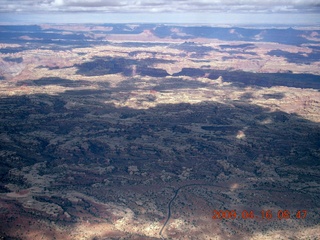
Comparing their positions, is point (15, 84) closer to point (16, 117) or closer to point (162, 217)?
point (16, 117)

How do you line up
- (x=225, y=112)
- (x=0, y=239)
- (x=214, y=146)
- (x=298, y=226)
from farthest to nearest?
(x=225, y=112) < (x=214, y=146) < (x=298, y=226) < (x=0, y=239)

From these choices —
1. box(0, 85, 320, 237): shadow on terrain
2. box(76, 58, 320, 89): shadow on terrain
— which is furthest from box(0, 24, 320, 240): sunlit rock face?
box(76, 58, 320, 89): shadow on terrain

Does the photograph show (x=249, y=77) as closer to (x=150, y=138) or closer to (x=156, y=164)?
(x=150, y=138)

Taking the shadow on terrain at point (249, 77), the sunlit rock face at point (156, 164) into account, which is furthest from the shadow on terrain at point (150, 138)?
the shadow on terrain at point (249, 77)

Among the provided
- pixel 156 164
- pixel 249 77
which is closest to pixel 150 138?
pixel 156 164

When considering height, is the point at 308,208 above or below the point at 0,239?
below

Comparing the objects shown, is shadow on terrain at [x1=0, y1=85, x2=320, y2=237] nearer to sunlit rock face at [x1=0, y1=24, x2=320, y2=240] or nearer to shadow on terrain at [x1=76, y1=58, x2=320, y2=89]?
sunlit rock face at [x1=0, y1=24, x2=320, y2=240]

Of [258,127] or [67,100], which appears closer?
[258,127]

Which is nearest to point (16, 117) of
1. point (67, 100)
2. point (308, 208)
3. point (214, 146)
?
point (67, 100)
